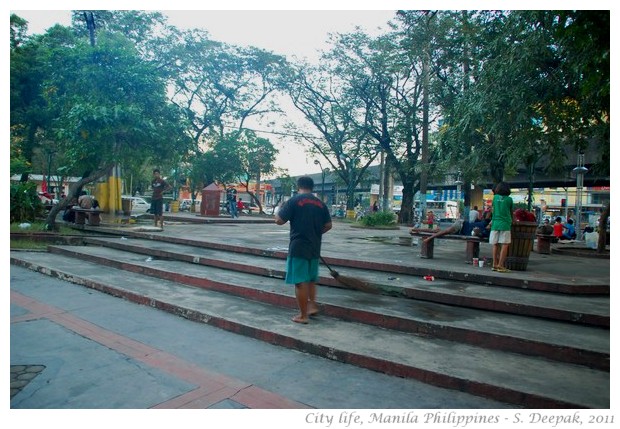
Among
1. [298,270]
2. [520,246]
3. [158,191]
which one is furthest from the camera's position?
[158,191]

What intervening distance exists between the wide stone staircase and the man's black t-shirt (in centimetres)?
85

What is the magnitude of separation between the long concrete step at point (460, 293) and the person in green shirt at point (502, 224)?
87cm

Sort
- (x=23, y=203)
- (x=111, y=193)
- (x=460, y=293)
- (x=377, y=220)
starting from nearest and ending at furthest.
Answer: (x=460, y=293)
(x=23, y=203)
(x=111, y=193)
(x=377, y=220)

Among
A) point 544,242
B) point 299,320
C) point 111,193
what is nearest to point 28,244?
point 111,193

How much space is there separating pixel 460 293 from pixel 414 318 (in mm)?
1145

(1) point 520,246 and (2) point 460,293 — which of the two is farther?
(1) point 520,246

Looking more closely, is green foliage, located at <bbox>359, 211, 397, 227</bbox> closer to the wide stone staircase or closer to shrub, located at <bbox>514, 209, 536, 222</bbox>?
the wide stone staircase

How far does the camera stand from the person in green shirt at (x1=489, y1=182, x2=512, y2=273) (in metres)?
6.61

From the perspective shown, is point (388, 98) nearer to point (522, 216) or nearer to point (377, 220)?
point (377, 220)

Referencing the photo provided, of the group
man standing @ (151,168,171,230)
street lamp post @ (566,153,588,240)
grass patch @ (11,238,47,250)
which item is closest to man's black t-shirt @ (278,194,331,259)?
grass patch @ (11,238,47,250)

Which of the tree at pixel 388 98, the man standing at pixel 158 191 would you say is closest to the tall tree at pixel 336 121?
the tree at pixel 388 98

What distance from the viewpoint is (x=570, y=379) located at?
11.2 feet

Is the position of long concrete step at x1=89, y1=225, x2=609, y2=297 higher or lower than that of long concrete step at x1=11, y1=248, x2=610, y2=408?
higher

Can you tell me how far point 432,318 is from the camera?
4.71 metres
